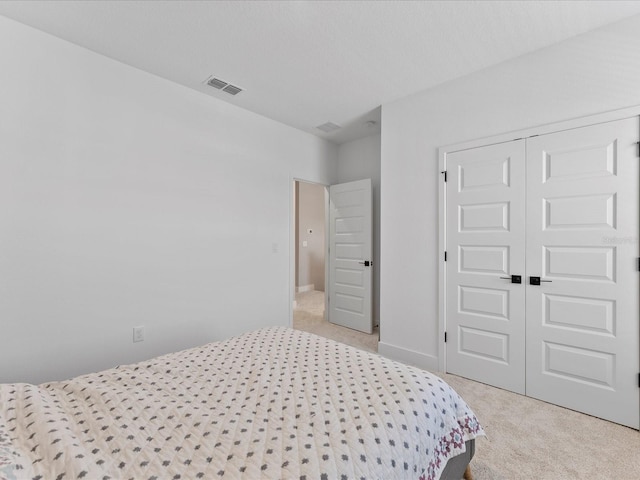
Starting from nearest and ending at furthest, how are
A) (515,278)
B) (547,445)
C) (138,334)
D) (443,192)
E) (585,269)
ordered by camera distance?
(547,445), (585,269), (515,278), (138,334), (443,192)

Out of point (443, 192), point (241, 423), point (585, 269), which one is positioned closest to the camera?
point (241, 423)

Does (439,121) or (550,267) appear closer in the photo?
(550,267)

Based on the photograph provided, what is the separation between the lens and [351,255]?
4.32 m

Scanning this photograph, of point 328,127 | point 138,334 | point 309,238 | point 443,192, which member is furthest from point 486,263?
point 309,238

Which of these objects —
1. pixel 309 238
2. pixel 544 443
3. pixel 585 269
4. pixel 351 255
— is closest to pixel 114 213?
pixel 351 255

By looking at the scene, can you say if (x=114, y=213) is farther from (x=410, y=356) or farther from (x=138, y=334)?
(x=410, y=356)

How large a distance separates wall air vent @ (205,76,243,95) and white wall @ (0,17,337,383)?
0.79 ft

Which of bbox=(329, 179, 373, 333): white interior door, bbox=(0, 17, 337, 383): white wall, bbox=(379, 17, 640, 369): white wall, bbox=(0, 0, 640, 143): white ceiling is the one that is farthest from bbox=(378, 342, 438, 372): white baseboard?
bbox=(0, 0, 640, 143): white ceiling

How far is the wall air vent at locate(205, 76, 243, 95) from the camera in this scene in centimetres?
281

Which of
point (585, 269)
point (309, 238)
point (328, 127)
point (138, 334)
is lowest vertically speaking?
point (138, 334)

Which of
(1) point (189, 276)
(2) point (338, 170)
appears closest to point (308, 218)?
(2) point (338, 170)

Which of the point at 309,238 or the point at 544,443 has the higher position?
the point at 309,238

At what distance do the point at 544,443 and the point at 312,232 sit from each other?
5.55m

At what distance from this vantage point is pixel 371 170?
4289 millimetres
